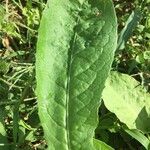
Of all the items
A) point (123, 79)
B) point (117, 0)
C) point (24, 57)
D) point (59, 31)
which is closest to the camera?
point (59, 31)

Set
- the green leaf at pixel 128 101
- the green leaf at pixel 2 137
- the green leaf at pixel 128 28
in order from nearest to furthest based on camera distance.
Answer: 1. the green leaf at pixel 2 137
2. the green leaf at pixel 128 101
3. the green leaf at pixel 128 28

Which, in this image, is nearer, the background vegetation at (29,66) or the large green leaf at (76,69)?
the large green leaf at (76,69)

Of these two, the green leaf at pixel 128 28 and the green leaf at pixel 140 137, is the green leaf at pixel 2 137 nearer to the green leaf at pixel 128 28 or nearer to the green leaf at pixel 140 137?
the green leaf at pixel 140 137

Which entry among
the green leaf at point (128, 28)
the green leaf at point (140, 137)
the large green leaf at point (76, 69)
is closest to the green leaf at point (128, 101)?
the green leaf at point (140, 137)

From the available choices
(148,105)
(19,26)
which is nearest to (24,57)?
(19,26)

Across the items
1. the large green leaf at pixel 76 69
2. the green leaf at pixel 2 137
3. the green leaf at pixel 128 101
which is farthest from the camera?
the green leaf at pixel 128 101

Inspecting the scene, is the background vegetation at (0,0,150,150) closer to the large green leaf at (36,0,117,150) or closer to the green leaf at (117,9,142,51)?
the green leaf at (117,9,142,51)

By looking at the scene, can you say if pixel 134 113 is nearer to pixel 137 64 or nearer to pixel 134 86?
pixel 134 86
